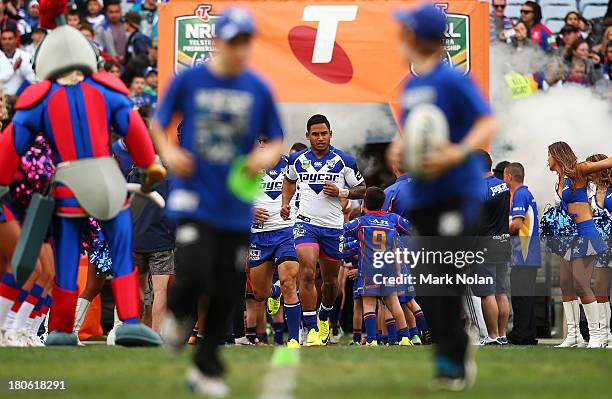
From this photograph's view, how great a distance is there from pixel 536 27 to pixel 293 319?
8.22m

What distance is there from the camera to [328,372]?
26.3ft

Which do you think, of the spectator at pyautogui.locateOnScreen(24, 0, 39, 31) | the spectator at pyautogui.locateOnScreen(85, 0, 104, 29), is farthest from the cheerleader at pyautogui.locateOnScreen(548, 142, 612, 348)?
the spectator at pyautogui.locateOnScreen(24, 0, 39, 31)

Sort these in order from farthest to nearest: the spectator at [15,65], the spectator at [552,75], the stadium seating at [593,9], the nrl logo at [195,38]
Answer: the stadium seating at [593,9] < the spectator at [552,75] < the spectator at [15,65] < the nrl logo at [195,38]

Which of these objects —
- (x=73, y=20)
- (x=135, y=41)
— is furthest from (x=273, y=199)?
(x=73, y=20)

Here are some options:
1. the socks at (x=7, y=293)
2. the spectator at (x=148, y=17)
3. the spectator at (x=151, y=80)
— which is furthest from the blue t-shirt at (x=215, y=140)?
the spectator at (x=148, y=17)

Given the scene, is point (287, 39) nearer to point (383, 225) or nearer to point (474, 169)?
point (383, 225)

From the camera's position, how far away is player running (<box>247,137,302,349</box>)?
42.5 ft

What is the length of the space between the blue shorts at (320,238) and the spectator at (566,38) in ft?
22.3

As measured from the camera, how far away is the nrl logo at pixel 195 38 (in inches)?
579

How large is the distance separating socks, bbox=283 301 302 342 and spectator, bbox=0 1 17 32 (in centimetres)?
772

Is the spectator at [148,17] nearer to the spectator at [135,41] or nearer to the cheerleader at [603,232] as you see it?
the spectator at [135,41]

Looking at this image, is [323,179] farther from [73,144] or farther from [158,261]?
[73,144]

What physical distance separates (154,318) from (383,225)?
282 centimetres

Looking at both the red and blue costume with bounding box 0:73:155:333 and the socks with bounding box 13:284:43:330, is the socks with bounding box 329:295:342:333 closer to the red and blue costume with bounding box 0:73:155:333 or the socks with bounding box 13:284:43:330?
the socks with bounding box 13:284:43:330
